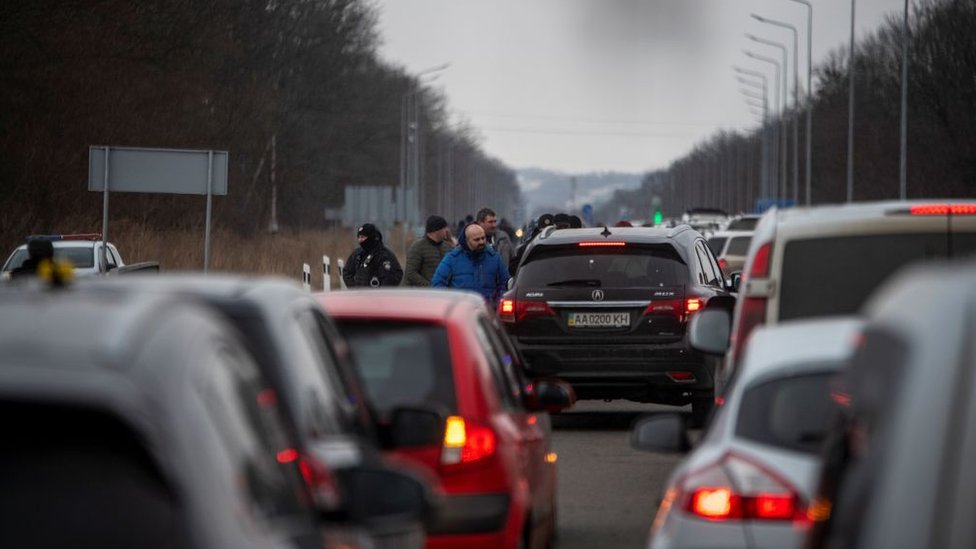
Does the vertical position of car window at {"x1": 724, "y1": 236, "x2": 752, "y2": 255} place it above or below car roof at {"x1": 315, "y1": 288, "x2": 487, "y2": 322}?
above

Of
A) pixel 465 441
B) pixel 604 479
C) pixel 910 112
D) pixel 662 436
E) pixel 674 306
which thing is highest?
pixel 910 112

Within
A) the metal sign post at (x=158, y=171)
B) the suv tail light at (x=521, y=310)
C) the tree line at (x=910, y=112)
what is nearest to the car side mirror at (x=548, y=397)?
the suv tail light at (x=521, y=310)

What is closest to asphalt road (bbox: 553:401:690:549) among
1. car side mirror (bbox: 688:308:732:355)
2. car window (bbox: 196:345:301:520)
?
car side mirror (bbox: 688:308:732:355)

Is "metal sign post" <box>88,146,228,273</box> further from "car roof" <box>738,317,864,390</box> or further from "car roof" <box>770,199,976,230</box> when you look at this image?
"car roof" <box>738,317,864,390</box>

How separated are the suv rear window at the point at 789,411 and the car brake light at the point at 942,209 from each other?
3.18 m

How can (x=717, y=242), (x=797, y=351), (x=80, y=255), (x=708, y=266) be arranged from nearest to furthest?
1. (x=797, y=351)
2. (x=708, y=266)
3. (x=80, y=255)
4. (x=717, y=242)

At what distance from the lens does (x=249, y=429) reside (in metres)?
3.70

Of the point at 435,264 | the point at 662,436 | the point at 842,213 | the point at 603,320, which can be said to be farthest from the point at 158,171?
the point at 662,436

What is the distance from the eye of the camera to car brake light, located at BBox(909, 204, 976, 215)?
9.34m

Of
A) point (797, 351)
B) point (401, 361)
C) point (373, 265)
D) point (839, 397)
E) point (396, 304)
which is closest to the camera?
point (839, 397)

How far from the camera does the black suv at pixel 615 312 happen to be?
55.5 feet

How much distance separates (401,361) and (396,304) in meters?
0.30

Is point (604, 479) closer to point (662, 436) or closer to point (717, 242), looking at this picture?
point (662, 436)

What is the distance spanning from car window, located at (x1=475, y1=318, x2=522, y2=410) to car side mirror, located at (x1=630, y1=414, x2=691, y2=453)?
55.4 inches
